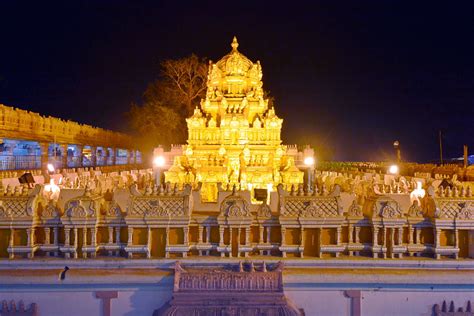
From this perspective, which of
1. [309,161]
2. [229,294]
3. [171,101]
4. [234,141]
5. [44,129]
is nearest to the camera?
[229,294]

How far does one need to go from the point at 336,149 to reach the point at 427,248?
63388 millimetres

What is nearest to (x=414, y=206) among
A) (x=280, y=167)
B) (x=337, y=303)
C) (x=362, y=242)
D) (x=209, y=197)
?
(x=362, y=242)

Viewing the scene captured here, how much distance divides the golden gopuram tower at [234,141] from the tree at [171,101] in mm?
17705

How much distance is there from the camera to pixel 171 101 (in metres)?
40.3

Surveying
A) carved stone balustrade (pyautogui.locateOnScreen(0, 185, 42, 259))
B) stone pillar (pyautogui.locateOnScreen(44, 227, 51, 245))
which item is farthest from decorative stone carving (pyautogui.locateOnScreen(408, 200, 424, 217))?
carved stone balustrade (pyautogui.locateOnScreen(0, 185, 42, 259))

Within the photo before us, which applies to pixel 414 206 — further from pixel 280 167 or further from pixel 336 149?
pixel 336 149

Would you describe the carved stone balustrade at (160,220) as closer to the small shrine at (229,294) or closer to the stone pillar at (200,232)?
the stone pillar at (200,232)

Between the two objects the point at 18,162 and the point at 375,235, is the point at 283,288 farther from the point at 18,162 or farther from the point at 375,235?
the point at 18,162

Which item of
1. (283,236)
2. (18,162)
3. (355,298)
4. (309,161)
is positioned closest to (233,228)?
(283,236)

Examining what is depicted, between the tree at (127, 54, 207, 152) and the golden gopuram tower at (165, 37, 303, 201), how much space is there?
1771 cm

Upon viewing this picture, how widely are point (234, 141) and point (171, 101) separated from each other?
73.8ft

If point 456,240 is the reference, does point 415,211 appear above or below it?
above

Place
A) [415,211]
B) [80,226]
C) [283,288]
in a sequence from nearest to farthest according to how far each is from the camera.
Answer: [283,288] → [80,226] → [415,211]

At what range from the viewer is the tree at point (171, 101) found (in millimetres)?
38812
